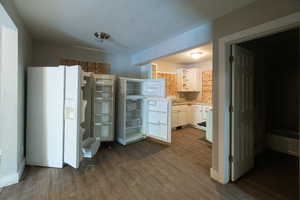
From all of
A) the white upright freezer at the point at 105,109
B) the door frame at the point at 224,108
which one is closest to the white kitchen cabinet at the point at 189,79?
the white upright freezer at the point at 105,109

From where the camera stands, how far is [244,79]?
88.8 inches

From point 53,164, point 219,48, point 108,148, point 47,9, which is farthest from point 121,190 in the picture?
point 47,9

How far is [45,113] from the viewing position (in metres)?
2.44

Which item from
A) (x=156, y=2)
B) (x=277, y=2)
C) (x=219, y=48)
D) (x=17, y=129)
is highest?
(x=156, y=2)

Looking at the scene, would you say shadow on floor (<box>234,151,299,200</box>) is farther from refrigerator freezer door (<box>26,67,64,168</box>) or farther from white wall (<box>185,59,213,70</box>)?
white wall (<box>185,59,213,70</box>)

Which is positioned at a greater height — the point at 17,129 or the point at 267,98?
the point at 267,98

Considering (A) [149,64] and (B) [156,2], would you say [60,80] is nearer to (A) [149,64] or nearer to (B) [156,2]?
(B) [156,2]

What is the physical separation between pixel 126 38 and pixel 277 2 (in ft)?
7.79

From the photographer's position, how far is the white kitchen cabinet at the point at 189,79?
544 centimetres

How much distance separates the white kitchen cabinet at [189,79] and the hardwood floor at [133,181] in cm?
289

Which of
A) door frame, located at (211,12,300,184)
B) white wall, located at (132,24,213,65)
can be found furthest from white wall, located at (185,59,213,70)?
door frame, located at (211,12,300,184)

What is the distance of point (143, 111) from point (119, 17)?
7.97 ft

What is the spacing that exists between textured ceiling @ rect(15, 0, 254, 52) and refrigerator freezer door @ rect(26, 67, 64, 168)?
0.81 metres

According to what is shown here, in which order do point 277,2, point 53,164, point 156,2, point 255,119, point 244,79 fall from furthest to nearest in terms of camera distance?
point 255,119, point 53,164, point 244,79, point 156,2, point 277,2
